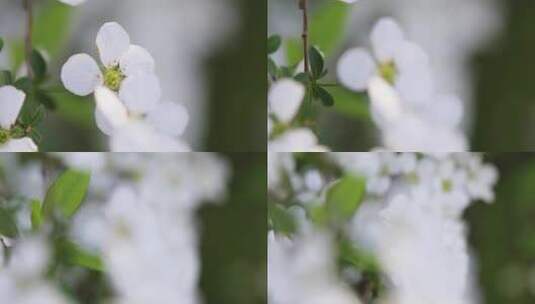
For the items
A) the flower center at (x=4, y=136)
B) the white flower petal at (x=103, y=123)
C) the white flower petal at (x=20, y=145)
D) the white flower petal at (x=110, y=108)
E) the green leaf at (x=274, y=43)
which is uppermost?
the green leaf at (x=274, y=43)

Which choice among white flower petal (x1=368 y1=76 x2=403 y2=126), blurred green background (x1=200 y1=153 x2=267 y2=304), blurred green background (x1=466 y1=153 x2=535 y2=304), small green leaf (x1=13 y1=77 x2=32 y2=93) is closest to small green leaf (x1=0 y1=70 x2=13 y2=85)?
small green leaf (x1=13 y1=77 x2=32 y2=93)

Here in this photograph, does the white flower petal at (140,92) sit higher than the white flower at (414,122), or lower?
higher

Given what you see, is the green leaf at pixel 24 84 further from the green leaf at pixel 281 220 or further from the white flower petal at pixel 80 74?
the green leaf at pixel 281 220

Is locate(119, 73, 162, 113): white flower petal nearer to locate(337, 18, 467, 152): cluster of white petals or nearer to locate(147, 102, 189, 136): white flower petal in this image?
locate(147, 102, 189, 136): white flower petal

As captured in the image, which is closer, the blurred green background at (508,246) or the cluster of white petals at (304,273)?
the cluster of white petals at (304,273)

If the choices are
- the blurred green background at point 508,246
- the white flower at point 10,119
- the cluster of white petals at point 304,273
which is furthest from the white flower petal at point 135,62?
the blurred green background at point 508,246

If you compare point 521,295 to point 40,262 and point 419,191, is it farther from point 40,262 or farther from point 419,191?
point 40,262

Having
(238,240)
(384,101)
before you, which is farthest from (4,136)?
(384,101)

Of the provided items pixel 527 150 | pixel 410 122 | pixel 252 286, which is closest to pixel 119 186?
pixel 252 286
